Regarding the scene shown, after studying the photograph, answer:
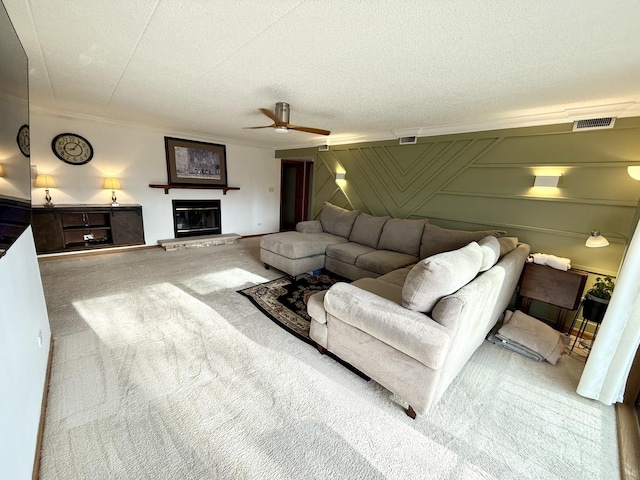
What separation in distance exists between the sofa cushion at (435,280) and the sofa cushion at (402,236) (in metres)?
1.84

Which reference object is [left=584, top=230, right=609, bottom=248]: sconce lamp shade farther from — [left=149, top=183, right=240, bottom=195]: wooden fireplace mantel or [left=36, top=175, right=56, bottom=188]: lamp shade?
[left=36, top=175, right=56, bottom=188]: lamp shade

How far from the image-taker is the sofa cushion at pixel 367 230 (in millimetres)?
3892

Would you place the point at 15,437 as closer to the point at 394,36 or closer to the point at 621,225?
the point at 394,36

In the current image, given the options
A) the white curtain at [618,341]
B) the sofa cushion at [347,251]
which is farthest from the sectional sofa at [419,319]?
the sofa cushion at [347,251]

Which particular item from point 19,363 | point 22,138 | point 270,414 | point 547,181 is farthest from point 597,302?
point 22,138

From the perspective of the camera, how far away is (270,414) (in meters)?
1.54

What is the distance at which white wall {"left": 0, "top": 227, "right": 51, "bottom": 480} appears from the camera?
0.95 m

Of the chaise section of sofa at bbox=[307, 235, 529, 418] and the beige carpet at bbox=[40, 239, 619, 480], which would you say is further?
the chaise section of sofa at bbox=[307, 235, 529, 418]

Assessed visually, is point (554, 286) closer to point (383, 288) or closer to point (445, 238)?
point (445, 238)

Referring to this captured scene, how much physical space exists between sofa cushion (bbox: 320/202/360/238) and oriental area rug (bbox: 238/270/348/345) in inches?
32.9

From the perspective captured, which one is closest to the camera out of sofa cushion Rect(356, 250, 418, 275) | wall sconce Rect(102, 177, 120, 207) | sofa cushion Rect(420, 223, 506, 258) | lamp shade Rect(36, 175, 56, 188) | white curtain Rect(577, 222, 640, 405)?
white curtain Rect(577, 222, 640, 405)

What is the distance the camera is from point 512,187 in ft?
10.1

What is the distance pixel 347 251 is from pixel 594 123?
2.93m

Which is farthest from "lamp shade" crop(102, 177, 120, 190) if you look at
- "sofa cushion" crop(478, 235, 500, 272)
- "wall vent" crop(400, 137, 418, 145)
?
"sofa cushion" crop(478, 235, 500, 272)
